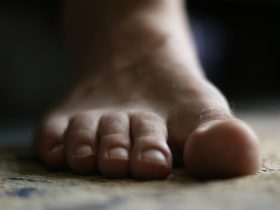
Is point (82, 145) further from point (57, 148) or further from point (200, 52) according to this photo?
point (200, 52)

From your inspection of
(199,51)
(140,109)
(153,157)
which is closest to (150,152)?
(153,157)

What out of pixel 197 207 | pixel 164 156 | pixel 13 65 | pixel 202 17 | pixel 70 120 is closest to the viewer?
pixel 197 207

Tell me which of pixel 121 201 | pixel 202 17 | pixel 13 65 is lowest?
pixel 121 201

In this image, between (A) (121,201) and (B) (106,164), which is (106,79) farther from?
(A) (121,201)

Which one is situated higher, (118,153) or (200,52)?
(200,52)

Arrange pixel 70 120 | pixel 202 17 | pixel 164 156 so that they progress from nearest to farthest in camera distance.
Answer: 1. pixel 164 156
2. pixel 70 120
3. pixel 202 17

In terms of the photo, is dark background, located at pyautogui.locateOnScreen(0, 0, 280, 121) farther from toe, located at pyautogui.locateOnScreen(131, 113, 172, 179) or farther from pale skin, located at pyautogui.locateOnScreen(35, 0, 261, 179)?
toe, located at pyautogui.locateOnScreen(131, 113, 172, 179)

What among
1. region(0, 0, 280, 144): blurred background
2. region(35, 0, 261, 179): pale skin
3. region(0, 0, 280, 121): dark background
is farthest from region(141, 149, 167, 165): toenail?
region(0, 0, 280, 121): dark background

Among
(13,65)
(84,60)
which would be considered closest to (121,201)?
(84,60)
